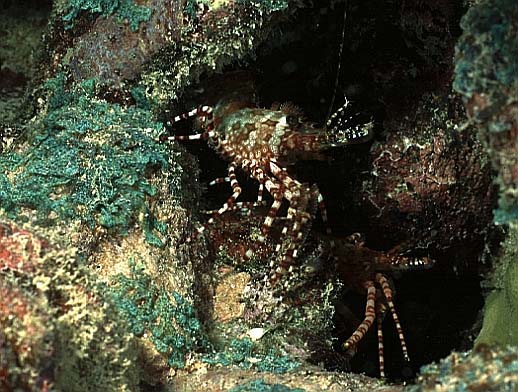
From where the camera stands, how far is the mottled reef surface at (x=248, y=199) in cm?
176

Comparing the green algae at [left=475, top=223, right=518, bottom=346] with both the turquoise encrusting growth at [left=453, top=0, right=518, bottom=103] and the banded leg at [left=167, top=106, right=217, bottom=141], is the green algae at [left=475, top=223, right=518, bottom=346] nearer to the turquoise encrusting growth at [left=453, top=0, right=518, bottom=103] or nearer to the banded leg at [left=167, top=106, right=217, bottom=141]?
the turquoise encrusting growth at [left=453, top=0, right=518, bottom=103]

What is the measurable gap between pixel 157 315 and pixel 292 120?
1926mm

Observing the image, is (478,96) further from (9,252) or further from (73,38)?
(73,38)

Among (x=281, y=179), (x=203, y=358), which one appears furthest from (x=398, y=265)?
(x=203, y=358)

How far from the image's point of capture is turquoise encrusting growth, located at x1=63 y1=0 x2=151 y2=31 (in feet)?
10.2

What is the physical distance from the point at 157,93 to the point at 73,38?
61 centimetres

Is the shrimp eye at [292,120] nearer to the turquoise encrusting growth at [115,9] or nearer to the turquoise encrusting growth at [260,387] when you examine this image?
the turquoise encrusting growth at [115,9]

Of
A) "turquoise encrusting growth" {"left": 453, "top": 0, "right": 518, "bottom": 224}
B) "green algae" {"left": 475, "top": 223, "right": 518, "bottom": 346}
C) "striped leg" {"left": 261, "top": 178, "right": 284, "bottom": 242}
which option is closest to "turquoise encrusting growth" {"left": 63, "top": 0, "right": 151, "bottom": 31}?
"striped leg" {"left": 261, "top": 178, "right": 284, "bottom": 242}

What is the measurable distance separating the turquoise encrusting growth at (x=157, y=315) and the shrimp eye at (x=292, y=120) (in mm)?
1734

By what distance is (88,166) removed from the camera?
278cm

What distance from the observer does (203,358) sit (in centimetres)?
258

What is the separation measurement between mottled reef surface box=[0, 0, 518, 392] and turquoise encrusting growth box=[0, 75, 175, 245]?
1 centimetres

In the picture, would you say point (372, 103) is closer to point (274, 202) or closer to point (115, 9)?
point (274, 202)

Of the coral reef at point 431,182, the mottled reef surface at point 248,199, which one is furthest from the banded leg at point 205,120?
the coral reef at point 431,182
